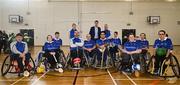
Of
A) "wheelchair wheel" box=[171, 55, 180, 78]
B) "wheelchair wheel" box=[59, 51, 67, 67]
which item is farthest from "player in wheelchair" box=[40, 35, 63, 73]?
"wheelchair wheel" box=[171, 55, 180, 78]

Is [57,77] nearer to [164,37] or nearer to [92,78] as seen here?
[92,78]

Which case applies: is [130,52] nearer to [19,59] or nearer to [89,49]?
[89,49]

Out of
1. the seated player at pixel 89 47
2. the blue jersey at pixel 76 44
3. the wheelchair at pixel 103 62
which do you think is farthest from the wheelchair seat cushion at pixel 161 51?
the blue jersey at pixel 76 44

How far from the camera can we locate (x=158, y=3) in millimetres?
19844

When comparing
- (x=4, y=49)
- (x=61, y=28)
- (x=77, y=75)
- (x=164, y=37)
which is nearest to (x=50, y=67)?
(x=77, y=75)

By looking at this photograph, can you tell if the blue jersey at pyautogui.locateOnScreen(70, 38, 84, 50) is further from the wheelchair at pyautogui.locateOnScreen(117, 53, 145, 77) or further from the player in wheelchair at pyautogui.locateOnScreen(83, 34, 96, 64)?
the wheelchair at pyautogui.locateOnScreen(117, 53, 145, 77)

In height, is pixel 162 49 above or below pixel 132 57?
above

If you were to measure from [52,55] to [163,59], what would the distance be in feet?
9.84

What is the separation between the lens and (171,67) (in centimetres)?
755

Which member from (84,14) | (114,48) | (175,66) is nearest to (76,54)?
(114,48)

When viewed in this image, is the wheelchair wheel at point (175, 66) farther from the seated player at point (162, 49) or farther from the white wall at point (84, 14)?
the white wall at point (84, 14)

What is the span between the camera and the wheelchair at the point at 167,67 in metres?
7.43

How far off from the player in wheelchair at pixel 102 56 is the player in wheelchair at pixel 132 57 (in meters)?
0.75

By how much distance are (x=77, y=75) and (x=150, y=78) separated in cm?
185
